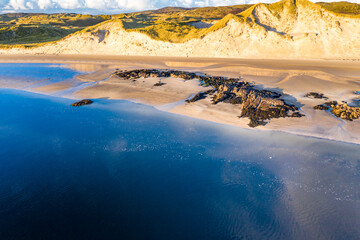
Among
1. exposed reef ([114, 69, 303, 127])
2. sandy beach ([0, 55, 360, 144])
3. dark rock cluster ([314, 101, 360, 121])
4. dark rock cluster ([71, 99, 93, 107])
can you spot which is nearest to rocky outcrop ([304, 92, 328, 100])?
sandy beach ([0, 55, 360, 144])

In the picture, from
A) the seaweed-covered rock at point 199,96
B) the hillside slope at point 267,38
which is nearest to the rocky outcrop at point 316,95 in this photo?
the seaweed-covered rock at point 199,96

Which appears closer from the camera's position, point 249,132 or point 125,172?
point 125,172

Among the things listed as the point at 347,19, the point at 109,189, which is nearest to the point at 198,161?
the point at 109,189

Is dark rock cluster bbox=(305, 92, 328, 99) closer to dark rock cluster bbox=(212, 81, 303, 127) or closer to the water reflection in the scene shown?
dark rock cluster bbox=(212, 81, 303, 127)

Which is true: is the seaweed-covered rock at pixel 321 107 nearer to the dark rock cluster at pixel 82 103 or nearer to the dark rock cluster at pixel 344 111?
the dark rock cluster at pixel 344 111

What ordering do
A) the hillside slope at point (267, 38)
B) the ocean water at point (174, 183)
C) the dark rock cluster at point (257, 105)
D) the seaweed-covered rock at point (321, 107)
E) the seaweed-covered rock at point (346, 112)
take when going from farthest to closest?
the hillside slope at point (267, 38) < the seaweed-covered rock at point (321, 107) < the dark rock cluster at point (257, 105) < the seaweed-covered rock at point (346, 112) < the ocean water at point (174, 183)

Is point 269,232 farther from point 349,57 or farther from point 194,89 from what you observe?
point 349,57
